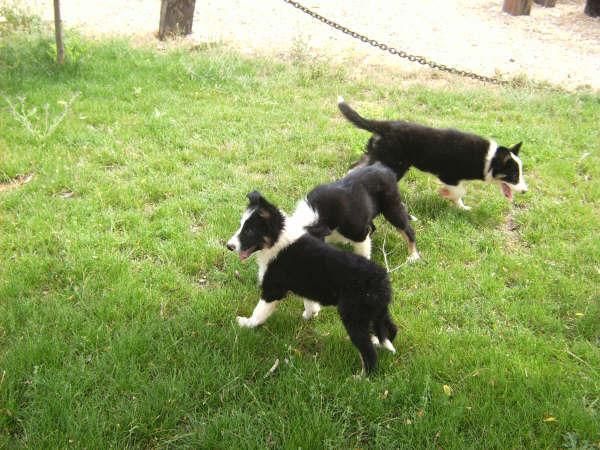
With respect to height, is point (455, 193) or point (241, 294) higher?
point (455, 193)

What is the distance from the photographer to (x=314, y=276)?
3.75 metres

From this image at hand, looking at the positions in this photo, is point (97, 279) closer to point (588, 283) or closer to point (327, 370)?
point (327, 370)

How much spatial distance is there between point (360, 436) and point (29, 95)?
21.9 ft

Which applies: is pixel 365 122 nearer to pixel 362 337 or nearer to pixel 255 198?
pixel 255 198

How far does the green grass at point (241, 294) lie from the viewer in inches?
126

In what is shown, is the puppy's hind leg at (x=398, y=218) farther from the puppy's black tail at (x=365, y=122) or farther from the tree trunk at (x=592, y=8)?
the tree trunk at (x=592, y=8)

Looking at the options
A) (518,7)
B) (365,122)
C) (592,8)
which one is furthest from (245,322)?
(592,8)

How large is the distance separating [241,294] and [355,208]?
121 centimetres

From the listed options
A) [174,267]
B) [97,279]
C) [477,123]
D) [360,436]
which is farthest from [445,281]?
[477,123]

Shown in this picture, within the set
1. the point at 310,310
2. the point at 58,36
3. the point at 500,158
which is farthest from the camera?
the point at 58,36

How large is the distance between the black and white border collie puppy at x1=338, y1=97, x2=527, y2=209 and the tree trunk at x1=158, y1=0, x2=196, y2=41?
5.93m

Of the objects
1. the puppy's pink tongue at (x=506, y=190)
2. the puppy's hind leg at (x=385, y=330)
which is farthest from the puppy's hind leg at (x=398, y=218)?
the puppy's pink tongue at (x=506, y=190)

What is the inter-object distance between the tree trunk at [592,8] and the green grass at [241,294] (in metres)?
7.22

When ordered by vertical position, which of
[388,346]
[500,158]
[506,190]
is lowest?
[388,346]
